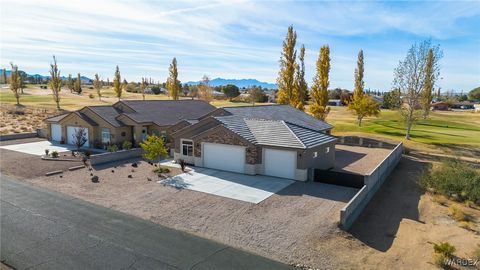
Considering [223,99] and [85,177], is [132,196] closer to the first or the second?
[85,177]

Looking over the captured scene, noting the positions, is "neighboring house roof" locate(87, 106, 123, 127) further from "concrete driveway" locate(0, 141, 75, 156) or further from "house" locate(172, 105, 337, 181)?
"house" locate(172, 105, 337, 181)

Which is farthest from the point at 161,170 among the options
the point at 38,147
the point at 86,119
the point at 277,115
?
the point at 38,147

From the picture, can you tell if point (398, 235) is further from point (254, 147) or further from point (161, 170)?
point (161, 170)

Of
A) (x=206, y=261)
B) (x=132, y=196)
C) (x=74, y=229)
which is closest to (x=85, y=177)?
(x=132, y=196)

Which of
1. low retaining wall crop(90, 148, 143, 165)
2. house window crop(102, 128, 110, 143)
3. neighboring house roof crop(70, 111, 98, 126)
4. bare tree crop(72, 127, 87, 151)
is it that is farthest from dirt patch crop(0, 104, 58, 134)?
low retaining wall crop(90, 148, 143, 165)

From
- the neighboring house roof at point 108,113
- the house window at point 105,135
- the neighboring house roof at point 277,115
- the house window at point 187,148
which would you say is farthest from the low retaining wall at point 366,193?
the house window at point 105,135

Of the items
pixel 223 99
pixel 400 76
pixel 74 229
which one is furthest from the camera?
pixel 223 99
